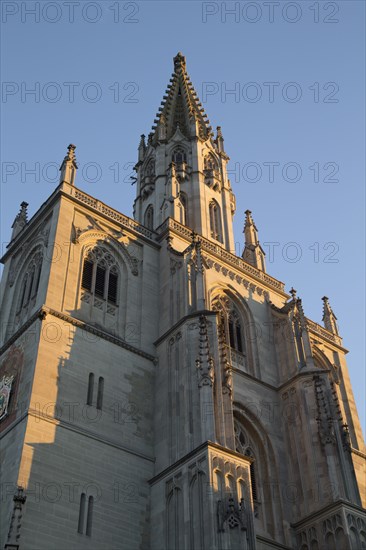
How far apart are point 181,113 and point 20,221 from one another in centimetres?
1600

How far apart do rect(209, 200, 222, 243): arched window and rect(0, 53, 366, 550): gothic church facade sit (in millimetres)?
1542

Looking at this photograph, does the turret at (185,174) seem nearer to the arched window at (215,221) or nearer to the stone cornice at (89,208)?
the arched window at (215,221)

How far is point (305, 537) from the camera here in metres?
25.5

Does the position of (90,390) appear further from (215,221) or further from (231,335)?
(215,221)

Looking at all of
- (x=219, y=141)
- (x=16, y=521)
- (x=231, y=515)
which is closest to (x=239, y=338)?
(x=231, y=515)

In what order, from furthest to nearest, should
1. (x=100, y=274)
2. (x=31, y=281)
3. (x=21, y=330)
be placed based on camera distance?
(x=31, y=281), (x=100, y=274), (x=21, y=330)

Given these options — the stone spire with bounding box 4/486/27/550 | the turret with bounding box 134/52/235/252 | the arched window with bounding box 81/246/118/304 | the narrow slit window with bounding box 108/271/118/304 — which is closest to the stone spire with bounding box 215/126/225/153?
the turret with bounding box 134/52/235/252

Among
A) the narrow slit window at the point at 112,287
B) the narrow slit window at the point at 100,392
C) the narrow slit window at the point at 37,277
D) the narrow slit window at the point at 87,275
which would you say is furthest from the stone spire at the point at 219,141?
the narrow slit window at the point at 100,392

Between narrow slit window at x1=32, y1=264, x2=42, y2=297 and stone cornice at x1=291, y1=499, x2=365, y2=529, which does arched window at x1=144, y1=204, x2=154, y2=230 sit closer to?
narrow slit window at x1=32, y1=264, x2=42, y2=297

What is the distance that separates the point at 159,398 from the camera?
26469mm

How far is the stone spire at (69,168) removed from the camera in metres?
31.6

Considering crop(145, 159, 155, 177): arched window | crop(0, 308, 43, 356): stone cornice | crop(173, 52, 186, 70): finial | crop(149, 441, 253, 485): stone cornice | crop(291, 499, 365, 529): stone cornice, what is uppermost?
crop(173, 52, 186, 70): finial

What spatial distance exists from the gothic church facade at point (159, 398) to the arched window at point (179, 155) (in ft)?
18.5

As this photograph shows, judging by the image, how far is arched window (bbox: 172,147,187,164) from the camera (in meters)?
42.1
